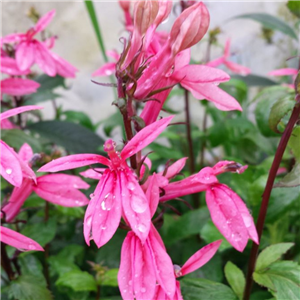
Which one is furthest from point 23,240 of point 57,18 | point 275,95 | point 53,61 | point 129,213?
point 57,18

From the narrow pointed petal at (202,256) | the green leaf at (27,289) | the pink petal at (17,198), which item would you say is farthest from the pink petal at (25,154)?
the narrow pointed petal at (202,256)

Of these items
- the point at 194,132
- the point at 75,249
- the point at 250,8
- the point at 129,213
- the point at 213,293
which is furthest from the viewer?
the point at 250,8

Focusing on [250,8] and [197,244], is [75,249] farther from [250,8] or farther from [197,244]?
[250,8]

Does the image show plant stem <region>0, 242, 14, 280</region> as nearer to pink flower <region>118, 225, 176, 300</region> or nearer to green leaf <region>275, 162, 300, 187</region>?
pink flower <region>118, 225, 176, 300</region>

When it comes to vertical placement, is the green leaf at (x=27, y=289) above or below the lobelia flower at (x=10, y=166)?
below

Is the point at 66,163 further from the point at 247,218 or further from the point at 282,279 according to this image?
the point at 282,279

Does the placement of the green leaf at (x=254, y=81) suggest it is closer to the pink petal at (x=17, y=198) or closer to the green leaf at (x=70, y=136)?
the green leaf at (x=70, y=136)

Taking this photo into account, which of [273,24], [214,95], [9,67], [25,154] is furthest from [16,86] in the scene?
[273,24]
